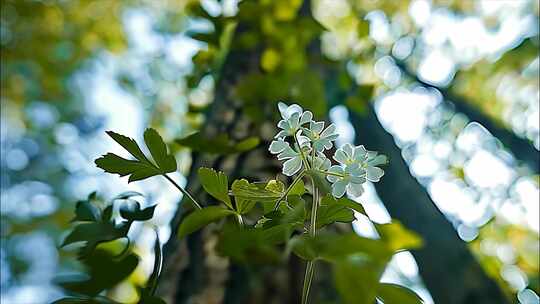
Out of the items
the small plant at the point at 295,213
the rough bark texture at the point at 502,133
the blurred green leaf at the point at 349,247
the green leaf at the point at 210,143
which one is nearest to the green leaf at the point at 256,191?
the small plant at the point at 295,213

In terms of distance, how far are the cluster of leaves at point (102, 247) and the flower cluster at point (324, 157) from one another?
0.13m

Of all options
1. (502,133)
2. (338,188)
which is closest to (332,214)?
(338,188)

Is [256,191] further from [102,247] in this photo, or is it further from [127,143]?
[102,247]

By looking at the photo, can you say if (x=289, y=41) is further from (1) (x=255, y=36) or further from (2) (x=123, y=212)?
(2) (x=123, y=212)

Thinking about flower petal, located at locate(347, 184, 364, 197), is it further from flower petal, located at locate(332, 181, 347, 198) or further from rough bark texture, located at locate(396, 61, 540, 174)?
rough bark texture, located at locate(396, 61, 540, 174)

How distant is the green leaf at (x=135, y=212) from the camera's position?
0.49 m

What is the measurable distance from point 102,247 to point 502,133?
1641mm

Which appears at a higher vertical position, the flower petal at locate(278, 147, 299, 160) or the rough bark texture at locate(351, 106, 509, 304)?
the flower petal at locate(278, 147, 299, 160)

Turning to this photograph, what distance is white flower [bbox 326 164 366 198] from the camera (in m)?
0.38

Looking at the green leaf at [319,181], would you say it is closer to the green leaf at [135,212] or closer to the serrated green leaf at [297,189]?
the serrated green leaf at [297,189]

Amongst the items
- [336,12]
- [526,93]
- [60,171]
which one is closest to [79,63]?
[60,171]

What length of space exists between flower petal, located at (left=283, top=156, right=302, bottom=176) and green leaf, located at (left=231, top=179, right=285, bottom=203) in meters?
0.02

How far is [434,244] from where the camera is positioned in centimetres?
113

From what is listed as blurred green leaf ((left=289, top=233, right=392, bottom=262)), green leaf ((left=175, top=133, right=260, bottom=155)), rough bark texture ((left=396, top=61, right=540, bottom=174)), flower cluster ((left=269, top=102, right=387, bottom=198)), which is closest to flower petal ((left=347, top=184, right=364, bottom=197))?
flower cluster ((left=269, top=102, right=387, bottom=198))
